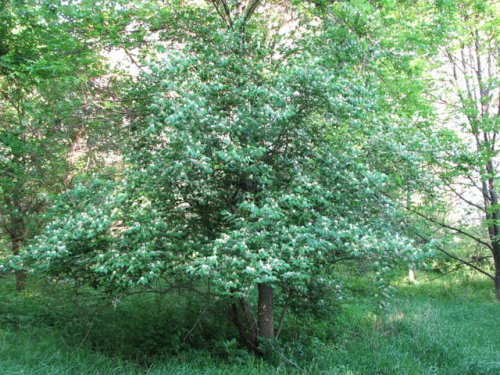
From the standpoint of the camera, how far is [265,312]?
267 inches

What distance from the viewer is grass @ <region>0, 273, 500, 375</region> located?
17.3 ft

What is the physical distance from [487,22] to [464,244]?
Answer: 26.4 feet

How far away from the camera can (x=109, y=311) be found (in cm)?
778

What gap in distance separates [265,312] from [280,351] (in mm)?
672

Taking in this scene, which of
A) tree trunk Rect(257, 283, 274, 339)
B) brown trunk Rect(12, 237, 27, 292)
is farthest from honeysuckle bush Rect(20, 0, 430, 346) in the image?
brown trunk Rect(12, 237, 27, 292)

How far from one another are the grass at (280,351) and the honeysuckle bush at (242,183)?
3.39 feet

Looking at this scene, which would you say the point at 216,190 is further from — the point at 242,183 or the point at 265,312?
the point at 265,312

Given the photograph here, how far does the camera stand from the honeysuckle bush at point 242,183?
469cm

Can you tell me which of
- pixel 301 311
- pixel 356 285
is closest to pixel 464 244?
pixel 356 285

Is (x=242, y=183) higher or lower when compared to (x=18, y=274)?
higher

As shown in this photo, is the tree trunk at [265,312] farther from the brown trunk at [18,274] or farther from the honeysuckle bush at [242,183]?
the brown trunk at [18,274]

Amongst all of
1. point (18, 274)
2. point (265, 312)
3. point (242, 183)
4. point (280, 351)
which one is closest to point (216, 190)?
point (242, 183)

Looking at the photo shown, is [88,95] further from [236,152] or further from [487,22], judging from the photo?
[487,22]

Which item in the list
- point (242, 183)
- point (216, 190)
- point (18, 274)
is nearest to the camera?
point (216, 190)
